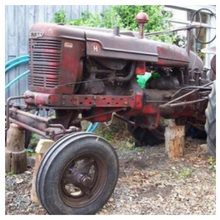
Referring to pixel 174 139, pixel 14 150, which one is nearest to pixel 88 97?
pixel 14 150

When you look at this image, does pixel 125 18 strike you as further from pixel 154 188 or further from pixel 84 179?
pixel 84 179

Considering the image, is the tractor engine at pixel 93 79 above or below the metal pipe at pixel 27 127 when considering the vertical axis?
above

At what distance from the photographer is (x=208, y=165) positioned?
3.46 meters

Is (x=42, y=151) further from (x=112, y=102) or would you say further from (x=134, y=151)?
(x=134, y=151)

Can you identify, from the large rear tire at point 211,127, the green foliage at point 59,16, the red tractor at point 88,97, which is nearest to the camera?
the red tractor at point 88,97

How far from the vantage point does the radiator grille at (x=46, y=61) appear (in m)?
2.49

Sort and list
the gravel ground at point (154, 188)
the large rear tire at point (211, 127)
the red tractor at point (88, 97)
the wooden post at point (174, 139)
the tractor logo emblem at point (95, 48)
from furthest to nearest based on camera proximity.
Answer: the wooden post at point (174, 139) < the tractor logo emblem at point (95, 48) < the gravel ground at point (154, 188) < the large rear tire at point (211, 127) < the red tractor at point (88, 97)

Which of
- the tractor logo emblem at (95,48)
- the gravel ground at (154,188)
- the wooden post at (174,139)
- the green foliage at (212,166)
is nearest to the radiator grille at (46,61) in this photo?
the tractor logo emblem at (95,48)

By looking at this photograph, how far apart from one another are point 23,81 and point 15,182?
2.27 meters

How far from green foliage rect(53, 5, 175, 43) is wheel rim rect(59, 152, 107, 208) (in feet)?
9.77

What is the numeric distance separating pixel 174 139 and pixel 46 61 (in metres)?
1.72

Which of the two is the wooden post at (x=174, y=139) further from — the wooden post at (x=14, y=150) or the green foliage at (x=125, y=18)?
the green foliage at (x=125, y=18)

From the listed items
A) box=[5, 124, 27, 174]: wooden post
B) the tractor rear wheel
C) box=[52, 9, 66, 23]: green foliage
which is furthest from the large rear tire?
box=[52, 9, 66, 23]: green foliage

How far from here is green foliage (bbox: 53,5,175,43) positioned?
16.2ft
